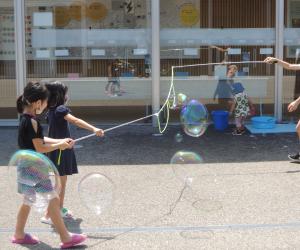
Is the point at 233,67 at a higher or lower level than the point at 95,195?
higher

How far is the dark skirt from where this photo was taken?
579 cm

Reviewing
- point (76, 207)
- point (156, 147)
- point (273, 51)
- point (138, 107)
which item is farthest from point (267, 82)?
point (76, 207)

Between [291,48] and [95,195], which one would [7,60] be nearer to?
[291,48]

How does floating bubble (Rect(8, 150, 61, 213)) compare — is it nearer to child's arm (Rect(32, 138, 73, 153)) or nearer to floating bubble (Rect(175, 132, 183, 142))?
child's arm (Rect(32, 138, 73, 153))

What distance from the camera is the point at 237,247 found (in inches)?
199

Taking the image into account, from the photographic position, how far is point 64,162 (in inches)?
228

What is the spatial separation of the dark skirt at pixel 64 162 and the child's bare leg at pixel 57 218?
805 millimetres

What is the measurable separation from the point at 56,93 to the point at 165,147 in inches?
159

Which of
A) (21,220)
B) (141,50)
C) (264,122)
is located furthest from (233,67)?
(21,220)

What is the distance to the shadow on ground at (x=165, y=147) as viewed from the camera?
8.59 metres

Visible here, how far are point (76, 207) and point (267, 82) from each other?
6426 millimetres

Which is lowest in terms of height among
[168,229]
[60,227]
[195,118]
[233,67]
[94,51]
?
[168,229]

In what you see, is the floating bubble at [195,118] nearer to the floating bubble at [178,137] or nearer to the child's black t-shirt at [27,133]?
the floating bubble at [178,137]

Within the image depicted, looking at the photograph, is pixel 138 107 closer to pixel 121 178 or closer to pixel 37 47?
pixel 37 47
